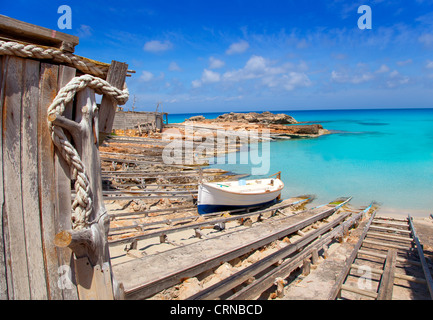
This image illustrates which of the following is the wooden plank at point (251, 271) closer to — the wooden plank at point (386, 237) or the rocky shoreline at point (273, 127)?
the wooden plank at point (386, 237)

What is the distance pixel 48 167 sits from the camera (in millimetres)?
2459

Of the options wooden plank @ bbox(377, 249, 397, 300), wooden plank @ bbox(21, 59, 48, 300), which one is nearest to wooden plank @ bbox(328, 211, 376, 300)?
wooden plank @ bbox(377, 249, 397, 300)

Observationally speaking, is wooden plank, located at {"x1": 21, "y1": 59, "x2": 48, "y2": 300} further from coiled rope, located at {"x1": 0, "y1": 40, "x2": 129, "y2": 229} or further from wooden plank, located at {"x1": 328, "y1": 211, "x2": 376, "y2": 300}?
wooden plank, located at {"x1": 328, "y1": 211, "x2": 376, "y2": 300}

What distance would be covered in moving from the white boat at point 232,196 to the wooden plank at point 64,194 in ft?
28.5

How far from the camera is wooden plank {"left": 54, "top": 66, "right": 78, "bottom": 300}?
2.48 meters

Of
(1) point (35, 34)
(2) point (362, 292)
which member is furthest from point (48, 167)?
(2) point (362, 292)

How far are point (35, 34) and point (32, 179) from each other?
1.28 meters

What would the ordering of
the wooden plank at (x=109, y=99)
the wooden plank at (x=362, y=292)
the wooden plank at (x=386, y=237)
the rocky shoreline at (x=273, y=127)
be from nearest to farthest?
the wooden plank at (x=109, y=99) < the wooden plank at (x=362, y=292) < the wooden plank at (x=386, y=237) < the rocky shoreline at (x=273, y=127)

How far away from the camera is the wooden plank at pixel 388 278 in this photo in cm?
527

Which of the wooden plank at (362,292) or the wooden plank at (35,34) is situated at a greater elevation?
the wooden plank at (35,34)

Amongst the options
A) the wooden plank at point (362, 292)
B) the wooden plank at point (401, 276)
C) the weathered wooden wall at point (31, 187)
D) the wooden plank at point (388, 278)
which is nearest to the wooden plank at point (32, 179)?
the weathered wooden wall at point (31, 187)

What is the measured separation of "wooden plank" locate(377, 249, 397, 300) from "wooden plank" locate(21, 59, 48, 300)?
5624 mm
